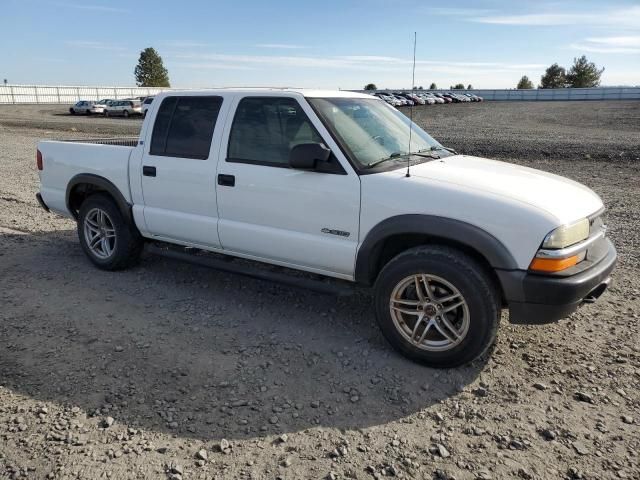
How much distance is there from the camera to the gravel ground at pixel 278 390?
289 centimetres

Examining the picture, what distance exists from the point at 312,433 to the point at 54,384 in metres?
1.83

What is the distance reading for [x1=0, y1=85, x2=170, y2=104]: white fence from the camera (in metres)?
57.6

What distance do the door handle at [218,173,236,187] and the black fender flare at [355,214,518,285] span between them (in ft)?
4.36

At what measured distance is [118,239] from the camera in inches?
220

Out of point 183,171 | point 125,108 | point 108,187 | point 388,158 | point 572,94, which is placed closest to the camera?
point 388,158

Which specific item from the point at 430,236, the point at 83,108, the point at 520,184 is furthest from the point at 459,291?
the point at 83,108

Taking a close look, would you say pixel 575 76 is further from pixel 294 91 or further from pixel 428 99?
pixel 294 91

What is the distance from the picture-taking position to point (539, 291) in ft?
11.1

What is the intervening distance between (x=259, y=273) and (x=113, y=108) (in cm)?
4044

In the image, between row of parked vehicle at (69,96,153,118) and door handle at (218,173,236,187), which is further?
row of parked vehicle at (69,96,153,118)

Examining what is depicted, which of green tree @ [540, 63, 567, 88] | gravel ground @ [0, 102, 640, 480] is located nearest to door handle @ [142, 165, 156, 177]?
gravel ground @ [0, 102, 640, 480]

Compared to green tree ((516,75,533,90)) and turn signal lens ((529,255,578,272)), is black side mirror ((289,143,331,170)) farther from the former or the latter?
green tree ((516,75,533,90))

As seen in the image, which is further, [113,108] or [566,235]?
[113,108]

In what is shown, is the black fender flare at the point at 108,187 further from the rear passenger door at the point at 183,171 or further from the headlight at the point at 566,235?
the headlight at the point at 566,235
